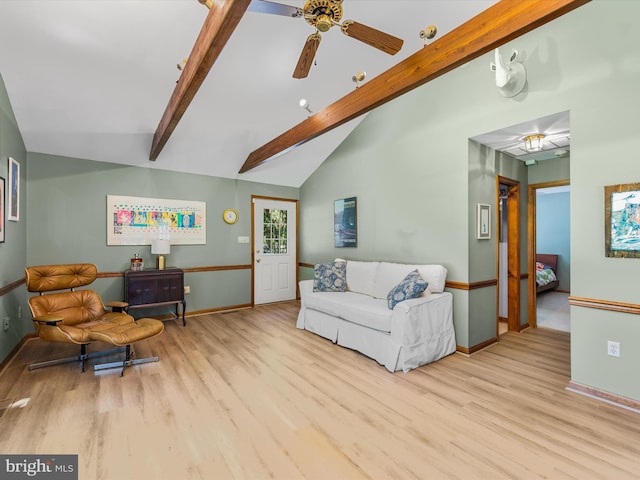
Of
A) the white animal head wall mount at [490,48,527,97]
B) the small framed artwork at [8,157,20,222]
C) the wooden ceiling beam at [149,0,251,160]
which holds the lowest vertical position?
the small framed artwork at [8,157,20,222]

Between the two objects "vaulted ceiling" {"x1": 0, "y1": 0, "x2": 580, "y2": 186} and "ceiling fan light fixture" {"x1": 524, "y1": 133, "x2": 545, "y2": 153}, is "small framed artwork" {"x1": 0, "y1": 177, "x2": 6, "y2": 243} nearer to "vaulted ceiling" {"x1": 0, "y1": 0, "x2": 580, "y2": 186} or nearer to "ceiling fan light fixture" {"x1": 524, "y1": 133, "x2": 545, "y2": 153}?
"vaulted ceiling" {"x1": 0, "y1": 0, "x2": 580, "y2": 186}

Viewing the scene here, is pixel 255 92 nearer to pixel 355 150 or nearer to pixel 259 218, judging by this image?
pixel 355 150

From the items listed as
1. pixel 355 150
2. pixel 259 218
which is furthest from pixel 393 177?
pixel 259 218

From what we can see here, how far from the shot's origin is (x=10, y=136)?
3.11 metres

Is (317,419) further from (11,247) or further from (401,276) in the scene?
(11,247)

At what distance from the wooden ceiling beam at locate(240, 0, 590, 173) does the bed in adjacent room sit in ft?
17.1

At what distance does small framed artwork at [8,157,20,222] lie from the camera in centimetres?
310

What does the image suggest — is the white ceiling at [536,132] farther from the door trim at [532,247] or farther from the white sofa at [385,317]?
the white sofa at [385,317]

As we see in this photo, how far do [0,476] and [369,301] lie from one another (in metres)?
3.09

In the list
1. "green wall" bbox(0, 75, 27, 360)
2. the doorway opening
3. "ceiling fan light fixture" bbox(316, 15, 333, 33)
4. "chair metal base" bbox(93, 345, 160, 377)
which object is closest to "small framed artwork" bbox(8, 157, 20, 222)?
"green wall" bbox(0, 75, 27, 360)

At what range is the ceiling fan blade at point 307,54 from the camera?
1.94 metres

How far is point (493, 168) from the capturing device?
3693 millimetres

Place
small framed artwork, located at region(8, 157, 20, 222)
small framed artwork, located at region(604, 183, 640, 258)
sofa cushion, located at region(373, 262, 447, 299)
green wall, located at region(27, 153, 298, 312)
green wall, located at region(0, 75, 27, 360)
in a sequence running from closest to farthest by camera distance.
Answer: small framed artwork, located at region(604, 183, 640, 258)
green wall, located at region(0, 75, 27, 360)
small framed artwork, located at region(8, 157, 20, 222)
sofa cushion, located at region(373, 262, 447, 299)
green wall, located at region(27, 153, 298, 312)

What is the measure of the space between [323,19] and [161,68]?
6.58ft
